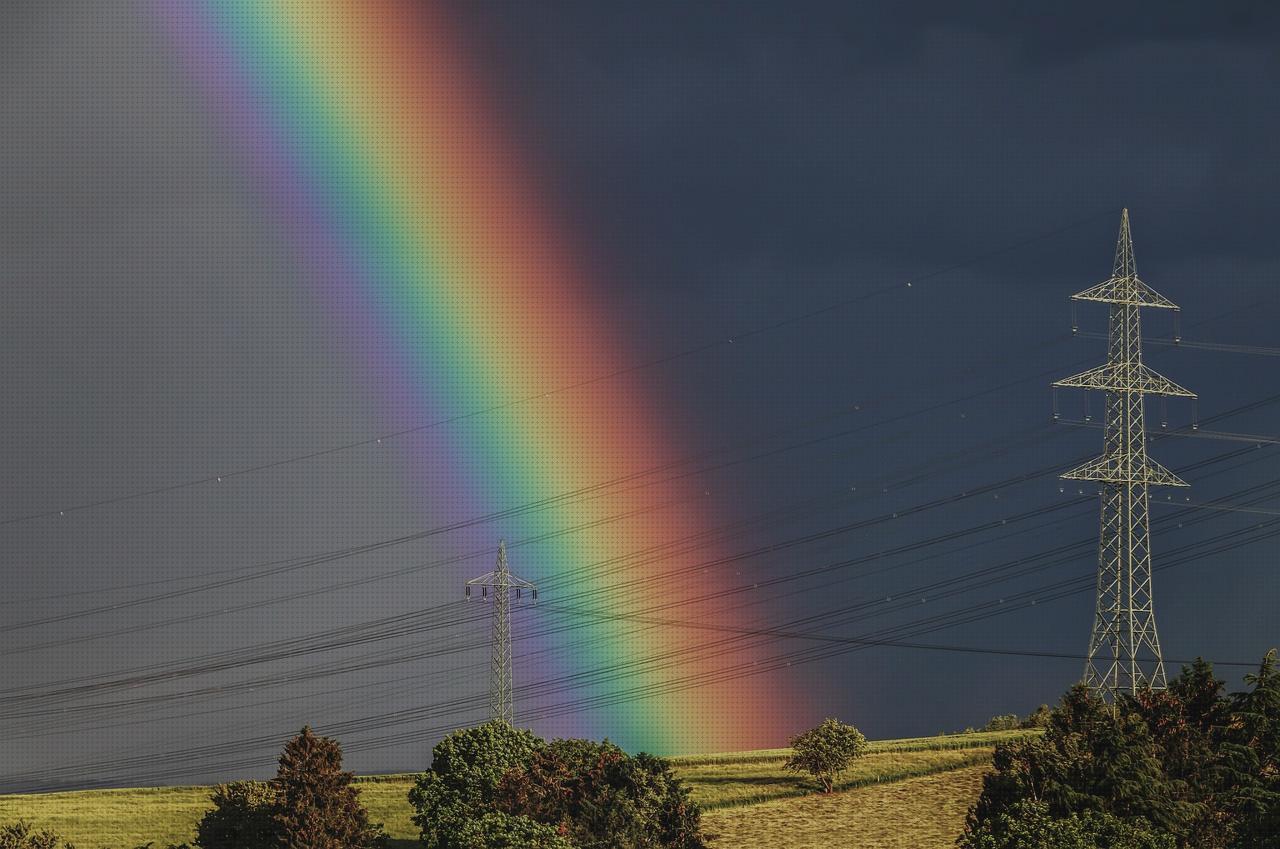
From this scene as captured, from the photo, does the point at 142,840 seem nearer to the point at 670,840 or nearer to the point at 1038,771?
the point at 670,840

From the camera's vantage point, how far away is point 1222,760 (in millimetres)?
114938

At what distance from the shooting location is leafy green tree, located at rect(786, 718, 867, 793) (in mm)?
165750

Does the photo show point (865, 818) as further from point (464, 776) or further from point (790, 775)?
point (464, 776)

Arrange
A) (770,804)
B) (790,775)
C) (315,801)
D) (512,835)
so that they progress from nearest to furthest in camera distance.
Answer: (512,835) < (315,801) < (770,804) < (790,775)

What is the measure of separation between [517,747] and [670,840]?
66.1 ft

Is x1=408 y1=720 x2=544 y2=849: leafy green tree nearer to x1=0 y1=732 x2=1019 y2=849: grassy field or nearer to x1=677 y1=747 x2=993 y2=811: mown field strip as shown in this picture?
x1=0 y1=732 x2=1019 y2=849: grassy field

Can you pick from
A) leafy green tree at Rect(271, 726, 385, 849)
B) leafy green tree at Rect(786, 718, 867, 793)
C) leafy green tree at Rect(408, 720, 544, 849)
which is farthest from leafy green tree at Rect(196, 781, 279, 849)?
leafy green tree at Rect(786, 718, 867, 793)

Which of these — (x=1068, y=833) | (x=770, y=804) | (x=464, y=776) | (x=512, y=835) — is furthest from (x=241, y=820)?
(x=1068, y=833)

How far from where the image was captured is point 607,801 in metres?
131

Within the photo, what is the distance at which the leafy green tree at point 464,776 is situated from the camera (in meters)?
138

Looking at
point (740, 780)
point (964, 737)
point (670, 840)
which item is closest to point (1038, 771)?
point (670, 840)

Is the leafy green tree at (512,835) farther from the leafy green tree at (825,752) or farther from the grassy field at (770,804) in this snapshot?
the leafy green tree at (825,752)

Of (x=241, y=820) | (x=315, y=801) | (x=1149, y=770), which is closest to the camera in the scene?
(x=1149, y=770)

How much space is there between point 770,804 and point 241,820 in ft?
159
